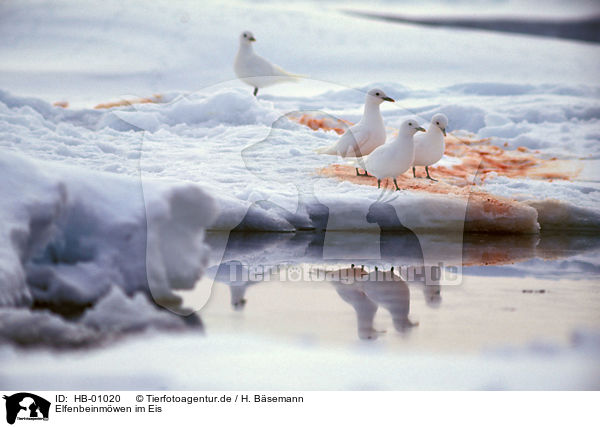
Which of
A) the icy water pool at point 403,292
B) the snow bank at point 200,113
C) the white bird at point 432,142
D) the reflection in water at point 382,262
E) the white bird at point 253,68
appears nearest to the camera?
the icy water pool at point 403,292

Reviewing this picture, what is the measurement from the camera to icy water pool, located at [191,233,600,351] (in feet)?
4.77

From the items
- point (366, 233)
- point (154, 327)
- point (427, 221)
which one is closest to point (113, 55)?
point (366, 233)

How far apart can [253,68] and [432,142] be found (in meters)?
0.70

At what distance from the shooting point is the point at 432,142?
223 cm

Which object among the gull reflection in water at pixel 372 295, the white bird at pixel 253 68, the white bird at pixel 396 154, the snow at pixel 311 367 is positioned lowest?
the snow at pixel 311 367

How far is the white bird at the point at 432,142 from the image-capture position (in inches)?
87.1

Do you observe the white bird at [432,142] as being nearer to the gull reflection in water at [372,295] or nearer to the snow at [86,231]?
the gull reflection in water at [372,295]

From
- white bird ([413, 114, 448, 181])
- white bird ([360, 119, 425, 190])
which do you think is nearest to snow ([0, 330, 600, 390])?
white bird ([360, 119, 425, 190])

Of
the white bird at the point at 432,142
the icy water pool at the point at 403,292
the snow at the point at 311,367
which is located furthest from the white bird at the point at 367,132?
the snow at the point at 311,367

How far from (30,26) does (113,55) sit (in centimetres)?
30

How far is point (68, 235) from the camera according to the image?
1.42m
